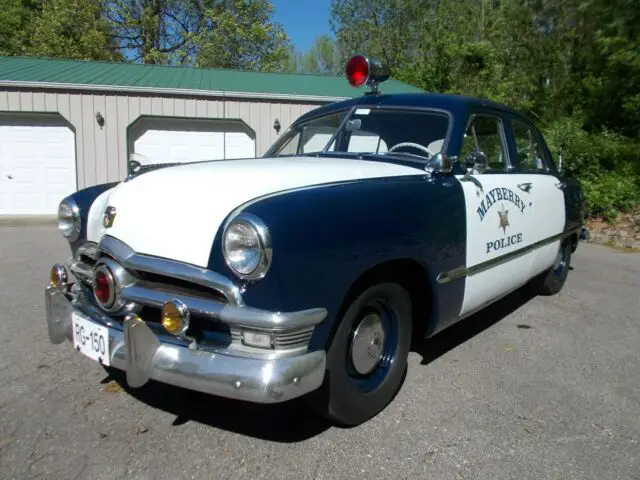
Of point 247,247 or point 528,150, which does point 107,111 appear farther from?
point 247,247

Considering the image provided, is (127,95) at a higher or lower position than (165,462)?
higher

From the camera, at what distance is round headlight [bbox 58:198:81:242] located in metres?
3.10

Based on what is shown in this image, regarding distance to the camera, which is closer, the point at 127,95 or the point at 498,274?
the point at 498,274

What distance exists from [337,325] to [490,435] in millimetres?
1033

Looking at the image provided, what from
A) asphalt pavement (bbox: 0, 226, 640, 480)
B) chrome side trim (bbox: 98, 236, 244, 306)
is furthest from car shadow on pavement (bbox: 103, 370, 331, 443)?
chrome side trim (bbox: 98, 236, 244, 306)

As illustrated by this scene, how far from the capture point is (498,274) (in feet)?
12.4

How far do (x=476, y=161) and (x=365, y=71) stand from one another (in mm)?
1240

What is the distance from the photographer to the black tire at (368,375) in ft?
8.25

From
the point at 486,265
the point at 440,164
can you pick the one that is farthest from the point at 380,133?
the point at 486,265

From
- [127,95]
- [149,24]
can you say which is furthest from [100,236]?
[149,24]

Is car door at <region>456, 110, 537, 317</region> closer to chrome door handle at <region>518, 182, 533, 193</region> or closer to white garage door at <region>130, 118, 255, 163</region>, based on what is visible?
chrome door handle at <region>518, 182, 533, 193</region>

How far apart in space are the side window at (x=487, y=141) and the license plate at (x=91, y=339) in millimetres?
2361

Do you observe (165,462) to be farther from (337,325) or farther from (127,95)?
(127,95)

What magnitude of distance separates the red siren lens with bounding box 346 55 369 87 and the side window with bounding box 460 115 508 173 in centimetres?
90
